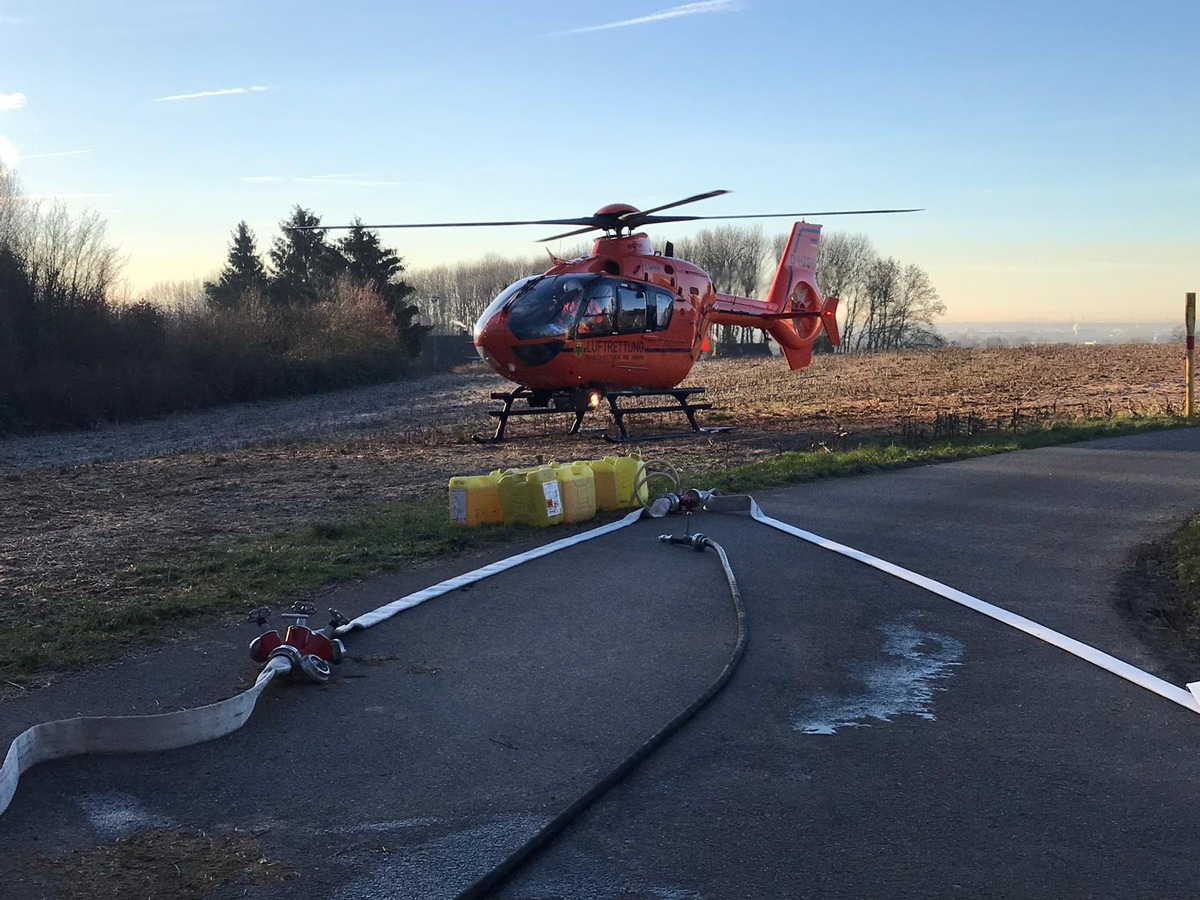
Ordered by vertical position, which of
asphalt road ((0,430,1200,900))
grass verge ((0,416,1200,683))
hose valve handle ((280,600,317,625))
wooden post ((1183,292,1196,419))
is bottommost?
asphalt road ((0,430,1200,900))

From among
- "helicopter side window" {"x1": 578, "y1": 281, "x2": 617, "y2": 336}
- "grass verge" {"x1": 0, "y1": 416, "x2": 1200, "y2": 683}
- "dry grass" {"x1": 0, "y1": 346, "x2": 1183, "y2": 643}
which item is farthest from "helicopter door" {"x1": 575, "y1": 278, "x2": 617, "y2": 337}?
"grass verge" {"x1": 0, "y1": 416, "x2": 1200, "y2": 683}

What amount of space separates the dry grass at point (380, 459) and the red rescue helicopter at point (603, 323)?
1.13 meters

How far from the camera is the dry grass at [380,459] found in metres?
10.1

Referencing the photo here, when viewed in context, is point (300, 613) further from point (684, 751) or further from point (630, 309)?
point (630, 309)

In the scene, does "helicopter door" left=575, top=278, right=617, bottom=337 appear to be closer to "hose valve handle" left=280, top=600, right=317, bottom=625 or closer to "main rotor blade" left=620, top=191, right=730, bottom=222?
"main rotor blade" left=620, top=191, right=730, bottom=222

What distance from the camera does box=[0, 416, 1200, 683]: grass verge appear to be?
663 cm

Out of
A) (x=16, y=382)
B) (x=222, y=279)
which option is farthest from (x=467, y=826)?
(x=222, y=279)

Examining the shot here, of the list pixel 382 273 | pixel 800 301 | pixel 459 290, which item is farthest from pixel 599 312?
pixel 459 290

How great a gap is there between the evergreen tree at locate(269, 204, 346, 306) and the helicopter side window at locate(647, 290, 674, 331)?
4269cm

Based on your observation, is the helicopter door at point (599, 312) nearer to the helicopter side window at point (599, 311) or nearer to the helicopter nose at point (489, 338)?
the helicopter side window at point (599, 311)

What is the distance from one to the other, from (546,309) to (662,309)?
2.75 m

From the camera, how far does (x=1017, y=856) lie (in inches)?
154

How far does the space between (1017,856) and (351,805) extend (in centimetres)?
250

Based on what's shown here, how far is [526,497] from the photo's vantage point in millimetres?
10781
